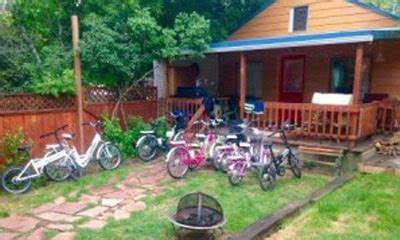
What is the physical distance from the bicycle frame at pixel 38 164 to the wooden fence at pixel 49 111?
902mm

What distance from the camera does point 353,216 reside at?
4.86 m

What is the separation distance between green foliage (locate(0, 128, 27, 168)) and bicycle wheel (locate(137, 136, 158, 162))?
8.29 feet

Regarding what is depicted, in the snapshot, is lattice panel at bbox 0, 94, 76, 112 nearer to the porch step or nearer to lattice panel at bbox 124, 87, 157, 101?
lattice panel at bbox 124, 87, 157, 101

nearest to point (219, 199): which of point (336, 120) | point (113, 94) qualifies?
point (336, 120)

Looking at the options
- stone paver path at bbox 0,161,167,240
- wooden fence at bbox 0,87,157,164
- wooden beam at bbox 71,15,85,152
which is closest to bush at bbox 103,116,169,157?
wooden fence at bbox 0,87,157,164

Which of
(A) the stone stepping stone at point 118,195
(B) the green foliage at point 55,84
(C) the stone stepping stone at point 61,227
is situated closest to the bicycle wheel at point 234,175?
(A) the stone stepping stone at point 118,195

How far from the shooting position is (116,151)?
299 inches

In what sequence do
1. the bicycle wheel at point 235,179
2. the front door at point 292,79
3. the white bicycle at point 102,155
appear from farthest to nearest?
the front door at point 292,79 → the white bicycle at point 102,155 → the bicycle wheel at point 235,179

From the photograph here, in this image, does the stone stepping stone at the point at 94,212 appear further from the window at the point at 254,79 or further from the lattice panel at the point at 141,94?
the window at the point at 254,79

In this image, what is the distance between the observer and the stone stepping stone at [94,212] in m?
4.96

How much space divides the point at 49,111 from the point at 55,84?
567 millimetres

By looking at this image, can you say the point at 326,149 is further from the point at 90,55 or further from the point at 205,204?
the point at 90,55

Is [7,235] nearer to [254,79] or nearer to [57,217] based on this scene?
[57,217]

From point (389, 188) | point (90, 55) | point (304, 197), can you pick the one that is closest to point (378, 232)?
point (304, 197)
